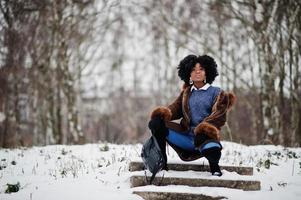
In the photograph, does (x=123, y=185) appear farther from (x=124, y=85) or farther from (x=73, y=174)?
(x=124, y=85)

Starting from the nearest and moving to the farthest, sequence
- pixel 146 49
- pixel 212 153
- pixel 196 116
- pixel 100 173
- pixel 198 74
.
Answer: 1. pixel 212 153
2. pixel 196 116
3. pixel 198 74
4. pixel 100 173
5. pixel 146 49

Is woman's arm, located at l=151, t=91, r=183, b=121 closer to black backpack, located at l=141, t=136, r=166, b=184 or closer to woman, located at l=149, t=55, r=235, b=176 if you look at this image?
woman, located at l=149, t=55, r=235, b=176

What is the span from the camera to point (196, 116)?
557 cm

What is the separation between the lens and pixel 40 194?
16.4 ft

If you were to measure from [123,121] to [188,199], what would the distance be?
36.0 meters

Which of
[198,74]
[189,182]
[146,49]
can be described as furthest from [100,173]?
[146,49]

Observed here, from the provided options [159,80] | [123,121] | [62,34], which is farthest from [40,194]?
[123,121]

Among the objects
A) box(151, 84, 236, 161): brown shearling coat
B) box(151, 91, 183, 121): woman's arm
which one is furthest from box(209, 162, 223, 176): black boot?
box(151, 91, 183, 121): woman's arm

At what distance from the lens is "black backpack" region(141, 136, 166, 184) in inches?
201

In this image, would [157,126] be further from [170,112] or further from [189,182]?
[189,182]

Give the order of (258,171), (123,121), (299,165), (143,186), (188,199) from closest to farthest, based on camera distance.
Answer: (188,199) → (143,186) → (258,171) → (299,165) → (123,121)

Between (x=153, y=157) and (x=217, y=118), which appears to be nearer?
(x=153, y=157)

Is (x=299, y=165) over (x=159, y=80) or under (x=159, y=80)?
under

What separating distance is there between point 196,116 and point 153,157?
0.88 metres
